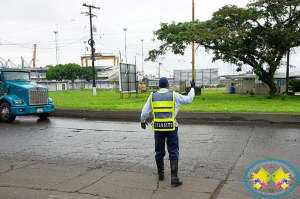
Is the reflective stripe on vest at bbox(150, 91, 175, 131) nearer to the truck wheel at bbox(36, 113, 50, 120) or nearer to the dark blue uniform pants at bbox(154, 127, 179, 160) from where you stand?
the dark blue uniform pants at bbox(154, 127, 179, 160)

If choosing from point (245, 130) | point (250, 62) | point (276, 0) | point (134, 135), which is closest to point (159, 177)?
point (134, 135)

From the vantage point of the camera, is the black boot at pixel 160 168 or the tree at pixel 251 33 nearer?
the black boot at pixel 160 168

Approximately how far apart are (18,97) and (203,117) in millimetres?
8467

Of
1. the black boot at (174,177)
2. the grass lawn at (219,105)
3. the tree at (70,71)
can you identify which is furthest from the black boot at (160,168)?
the tree at (70,71)

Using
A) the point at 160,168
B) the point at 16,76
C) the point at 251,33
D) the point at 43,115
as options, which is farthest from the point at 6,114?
the point at 251,33

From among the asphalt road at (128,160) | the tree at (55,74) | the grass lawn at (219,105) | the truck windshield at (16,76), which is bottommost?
the asphalt road at (128,160)

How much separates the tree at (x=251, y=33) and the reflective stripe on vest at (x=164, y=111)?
16.3 m

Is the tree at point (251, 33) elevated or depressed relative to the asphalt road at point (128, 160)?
elevated

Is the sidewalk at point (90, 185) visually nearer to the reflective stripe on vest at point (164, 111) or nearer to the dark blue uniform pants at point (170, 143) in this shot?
the dark blue uniform pants at point (170, 143)

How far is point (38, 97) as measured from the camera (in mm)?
13562

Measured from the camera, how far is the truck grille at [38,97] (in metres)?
13.3

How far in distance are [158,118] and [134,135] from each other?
445 centimetres

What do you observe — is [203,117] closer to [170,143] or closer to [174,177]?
[170,143]

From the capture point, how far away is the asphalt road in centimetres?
446
